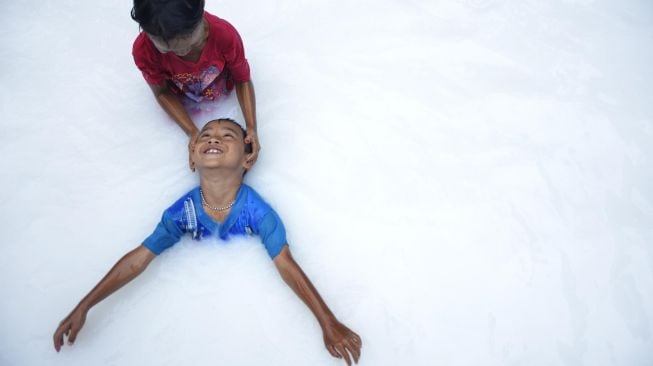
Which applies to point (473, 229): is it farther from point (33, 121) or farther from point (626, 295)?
point (33, 121)

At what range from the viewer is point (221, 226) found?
1.58 meters

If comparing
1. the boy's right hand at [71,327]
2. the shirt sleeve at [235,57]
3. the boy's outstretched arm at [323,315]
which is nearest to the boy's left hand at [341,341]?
the boy's outstretched arm at [323,315]

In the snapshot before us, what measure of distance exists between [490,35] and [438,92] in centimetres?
39

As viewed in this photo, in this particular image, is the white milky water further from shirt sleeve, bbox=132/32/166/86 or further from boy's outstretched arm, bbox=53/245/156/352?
shirt sleeve, bbox=132/32/166/86

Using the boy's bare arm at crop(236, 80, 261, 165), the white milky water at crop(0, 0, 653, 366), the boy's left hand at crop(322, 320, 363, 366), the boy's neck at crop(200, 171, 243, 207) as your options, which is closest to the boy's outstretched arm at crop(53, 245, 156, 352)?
the white milky water at crop(0, 0, 653, 366)

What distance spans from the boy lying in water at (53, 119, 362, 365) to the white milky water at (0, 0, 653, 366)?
0.35ft

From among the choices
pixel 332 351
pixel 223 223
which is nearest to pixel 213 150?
pixel 223 223

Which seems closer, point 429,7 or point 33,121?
point 33,121

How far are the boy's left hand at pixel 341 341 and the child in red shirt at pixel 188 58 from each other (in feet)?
2.03

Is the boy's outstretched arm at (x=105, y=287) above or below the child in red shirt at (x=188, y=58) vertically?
below

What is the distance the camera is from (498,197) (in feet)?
5.74

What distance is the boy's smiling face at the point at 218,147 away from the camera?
1466 mm

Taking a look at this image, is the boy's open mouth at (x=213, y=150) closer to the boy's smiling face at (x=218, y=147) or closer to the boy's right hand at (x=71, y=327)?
the boy's smiling face at (x=218, y=147)

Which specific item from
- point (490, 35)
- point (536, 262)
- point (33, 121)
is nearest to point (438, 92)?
point (490, 35)
